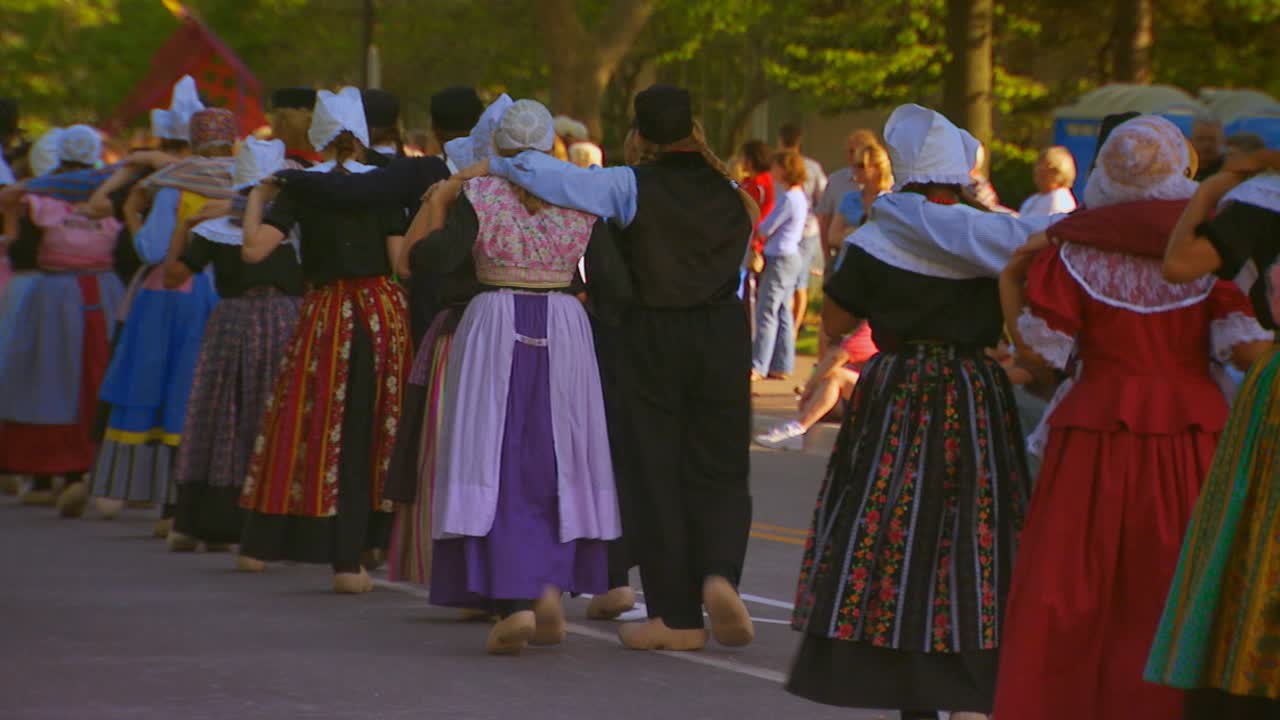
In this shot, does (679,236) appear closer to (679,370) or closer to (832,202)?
(679,370)

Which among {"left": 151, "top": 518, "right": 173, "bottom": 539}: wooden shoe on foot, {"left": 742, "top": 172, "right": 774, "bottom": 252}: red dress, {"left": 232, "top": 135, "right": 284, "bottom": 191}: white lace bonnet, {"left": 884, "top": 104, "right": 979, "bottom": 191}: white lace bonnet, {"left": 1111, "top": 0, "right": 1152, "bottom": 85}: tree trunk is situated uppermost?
{"left": 1111, "top": 0, "right": 1152, "bottom": 85}: tree trunk

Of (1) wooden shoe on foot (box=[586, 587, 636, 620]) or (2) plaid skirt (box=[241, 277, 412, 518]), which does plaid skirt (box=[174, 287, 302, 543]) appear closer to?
(2) plaid skirt (box=[241, 277, 412, 518])

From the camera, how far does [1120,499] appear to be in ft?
21.1

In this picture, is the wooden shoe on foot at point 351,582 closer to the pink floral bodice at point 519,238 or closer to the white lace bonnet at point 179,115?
the pink floral bodice at point 519,238

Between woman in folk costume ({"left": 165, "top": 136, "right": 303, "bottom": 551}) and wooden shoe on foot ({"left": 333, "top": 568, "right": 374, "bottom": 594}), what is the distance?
1.32 metres

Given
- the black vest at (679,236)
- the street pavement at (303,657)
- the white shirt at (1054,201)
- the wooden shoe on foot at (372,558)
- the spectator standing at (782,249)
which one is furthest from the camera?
the spectator standing at (782,249)

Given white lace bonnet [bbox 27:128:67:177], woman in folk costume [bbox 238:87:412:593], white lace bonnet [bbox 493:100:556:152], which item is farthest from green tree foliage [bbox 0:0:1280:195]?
white lace bonnet [bbox 493:100:556:152]

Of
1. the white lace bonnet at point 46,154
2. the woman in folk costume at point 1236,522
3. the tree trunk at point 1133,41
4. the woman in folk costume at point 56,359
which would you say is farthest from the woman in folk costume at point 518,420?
the tree trunk at point 1133,41

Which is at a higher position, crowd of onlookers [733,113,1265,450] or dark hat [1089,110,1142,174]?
crowd of onlookers [733,113,1265,450]

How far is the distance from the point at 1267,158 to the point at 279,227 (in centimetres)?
547

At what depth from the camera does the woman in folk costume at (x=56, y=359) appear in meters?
13.9

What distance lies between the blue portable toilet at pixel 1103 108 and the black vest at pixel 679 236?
63.9 feet

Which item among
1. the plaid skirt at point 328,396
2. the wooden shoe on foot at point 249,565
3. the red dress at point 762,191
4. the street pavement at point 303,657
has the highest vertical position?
the red dress at point 762,191

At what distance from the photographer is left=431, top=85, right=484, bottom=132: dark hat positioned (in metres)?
10.2
